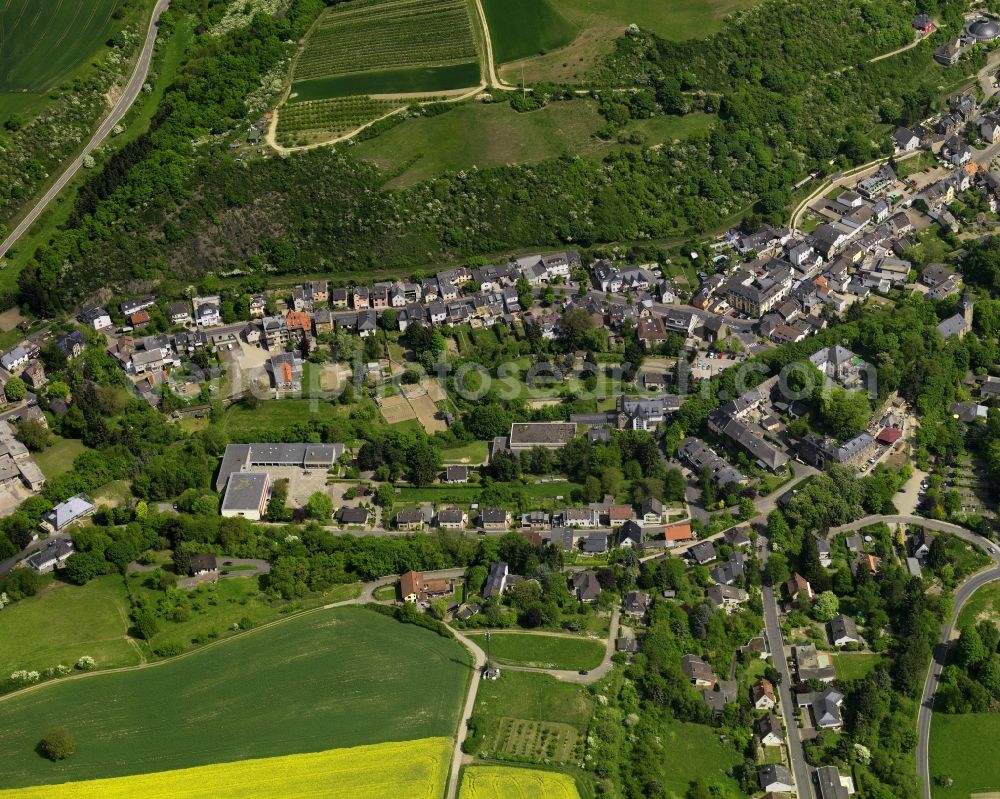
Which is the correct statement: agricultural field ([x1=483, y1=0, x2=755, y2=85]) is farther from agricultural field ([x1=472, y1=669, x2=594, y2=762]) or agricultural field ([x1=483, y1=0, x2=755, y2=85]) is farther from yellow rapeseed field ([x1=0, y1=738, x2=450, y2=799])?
yellow rapeseed field ([x1=0, y1=738, x2=450, y2=799])

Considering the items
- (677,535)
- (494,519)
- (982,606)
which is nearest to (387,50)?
(494,519)

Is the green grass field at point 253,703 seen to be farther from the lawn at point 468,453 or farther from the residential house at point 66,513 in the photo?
the lawn at point 468,453

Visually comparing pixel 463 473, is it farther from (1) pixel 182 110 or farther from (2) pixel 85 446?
(1) pixel 182 110

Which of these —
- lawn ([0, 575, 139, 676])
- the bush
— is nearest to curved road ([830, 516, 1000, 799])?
lawn ([0, 575, 139, 676])

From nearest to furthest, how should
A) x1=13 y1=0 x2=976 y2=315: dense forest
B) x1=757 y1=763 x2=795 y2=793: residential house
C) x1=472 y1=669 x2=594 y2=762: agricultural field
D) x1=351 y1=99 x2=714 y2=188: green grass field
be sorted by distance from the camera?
x1=757 y1=763 x2=795 y2=793: residential house → x1=472 y1=669 x2=594 y2=762: agricultural field → x1=13 y1=0 x2=976 y2=315: dense forest → x1=351 y1=99 x2=714 y2=188: green grass field

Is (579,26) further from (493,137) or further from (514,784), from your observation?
(514,784)
